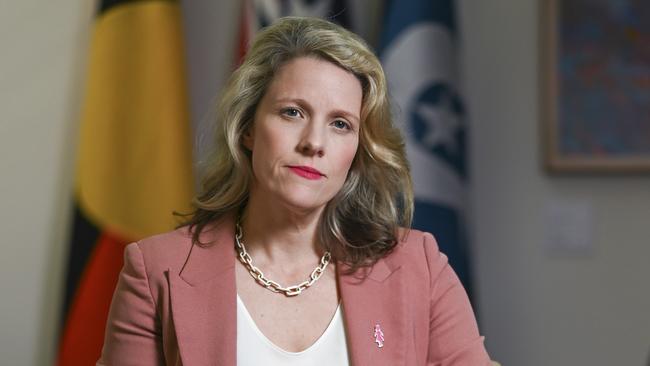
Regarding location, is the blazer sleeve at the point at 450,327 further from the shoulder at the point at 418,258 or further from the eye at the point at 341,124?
the eye at the point at 341,124

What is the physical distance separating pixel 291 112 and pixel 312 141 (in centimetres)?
7

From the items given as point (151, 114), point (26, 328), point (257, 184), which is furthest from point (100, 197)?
point (257, 184)

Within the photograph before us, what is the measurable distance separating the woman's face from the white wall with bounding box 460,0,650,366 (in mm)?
1336

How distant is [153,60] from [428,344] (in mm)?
1393

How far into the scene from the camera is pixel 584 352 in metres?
2.85

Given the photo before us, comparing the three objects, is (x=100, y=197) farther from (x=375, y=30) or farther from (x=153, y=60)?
(x=375, y=30)

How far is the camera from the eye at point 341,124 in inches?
61.3

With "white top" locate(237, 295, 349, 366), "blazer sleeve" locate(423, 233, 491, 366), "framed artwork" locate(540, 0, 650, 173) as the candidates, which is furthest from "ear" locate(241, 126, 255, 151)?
"framed artwork" locate(540, 0, 650, 173)

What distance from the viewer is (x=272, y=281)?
161cm

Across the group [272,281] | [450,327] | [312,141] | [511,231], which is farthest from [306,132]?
[511,231]

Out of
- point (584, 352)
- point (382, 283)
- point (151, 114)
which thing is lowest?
point (584, 352)

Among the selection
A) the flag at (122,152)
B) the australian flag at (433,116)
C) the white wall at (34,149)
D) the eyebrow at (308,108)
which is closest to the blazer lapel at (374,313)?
the eyebrow at (308,108)

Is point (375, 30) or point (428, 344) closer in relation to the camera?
point (428, 344)

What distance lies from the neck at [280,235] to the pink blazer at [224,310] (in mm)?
43
